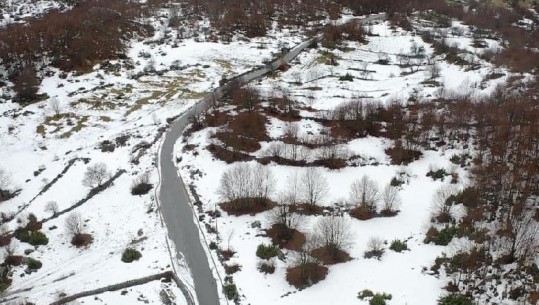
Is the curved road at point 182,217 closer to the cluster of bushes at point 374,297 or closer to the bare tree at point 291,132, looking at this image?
the cluster of bushes at point 374,297

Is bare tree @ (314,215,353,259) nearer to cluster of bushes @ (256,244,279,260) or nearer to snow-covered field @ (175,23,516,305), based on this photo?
snow-covered field @ (175,23,516,305)

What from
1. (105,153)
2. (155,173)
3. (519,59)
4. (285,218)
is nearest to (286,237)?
(285,218)

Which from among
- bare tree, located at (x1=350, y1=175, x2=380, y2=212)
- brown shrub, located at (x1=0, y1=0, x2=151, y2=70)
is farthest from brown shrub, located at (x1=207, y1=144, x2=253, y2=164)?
brown shrub, located at (x1=0, y1=0, x2=151, y2=70)

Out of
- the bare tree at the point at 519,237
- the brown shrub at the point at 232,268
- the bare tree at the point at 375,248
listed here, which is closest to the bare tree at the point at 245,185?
the brown shrub at the point at 232,268

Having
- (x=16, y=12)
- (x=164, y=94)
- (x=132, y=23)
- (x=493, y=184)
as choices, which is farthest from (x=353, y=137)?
(x=16, y=12)

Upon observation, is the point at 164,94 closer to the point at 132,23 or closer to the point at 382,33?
the point at 132,23
